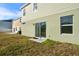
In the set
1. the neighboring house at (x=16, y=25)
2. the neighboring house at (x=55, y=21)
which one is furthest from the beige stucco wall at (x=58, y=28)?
the neighboring house at (x=16, y=25)

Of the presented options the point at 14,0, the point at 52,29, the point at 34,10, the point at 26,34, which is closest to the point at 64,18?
the point at 52,29

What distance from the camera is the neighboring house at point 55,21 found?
12831mm

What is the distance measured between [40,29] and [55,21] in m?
4.51

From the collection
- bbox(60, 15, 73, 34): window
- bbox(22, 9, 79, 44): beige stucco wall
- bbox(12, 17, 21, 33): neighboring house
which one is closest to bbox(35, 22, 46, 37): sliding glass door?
bbox(22, 9, 79, 44): beige stucco wall

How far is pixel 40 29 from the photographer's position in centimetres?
1962

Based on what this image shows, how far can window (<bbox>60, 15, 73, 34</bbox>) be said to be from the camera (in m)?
13.3

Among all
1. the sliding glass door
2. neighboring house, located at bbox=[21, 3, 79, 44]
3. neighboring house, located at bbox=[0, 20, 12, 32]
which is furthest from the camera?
neighboring house, located at bbox=[0, 20, 12, 32]

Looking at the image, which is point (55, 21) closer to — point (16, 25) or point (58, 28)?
point (58, 28)

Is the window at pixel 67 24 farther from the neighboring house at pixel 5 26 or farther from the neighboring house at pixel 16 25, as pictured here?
the neighboring house at pixel 16 25

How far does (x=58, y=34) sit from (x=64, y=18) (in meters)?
1.50

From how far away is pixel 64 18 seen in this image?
14109mm

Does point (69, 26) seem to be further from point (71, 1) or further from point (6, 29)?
point (6, 29)

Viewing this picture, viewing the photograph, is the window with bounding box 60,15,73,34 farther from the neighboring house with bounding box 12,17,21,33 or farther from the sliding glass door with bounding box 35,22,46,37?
the neighboring house with bounding box 12,17,21,33

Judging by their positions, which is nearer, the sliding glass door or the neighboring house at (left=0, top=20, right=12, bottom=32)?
the sliding glass door
